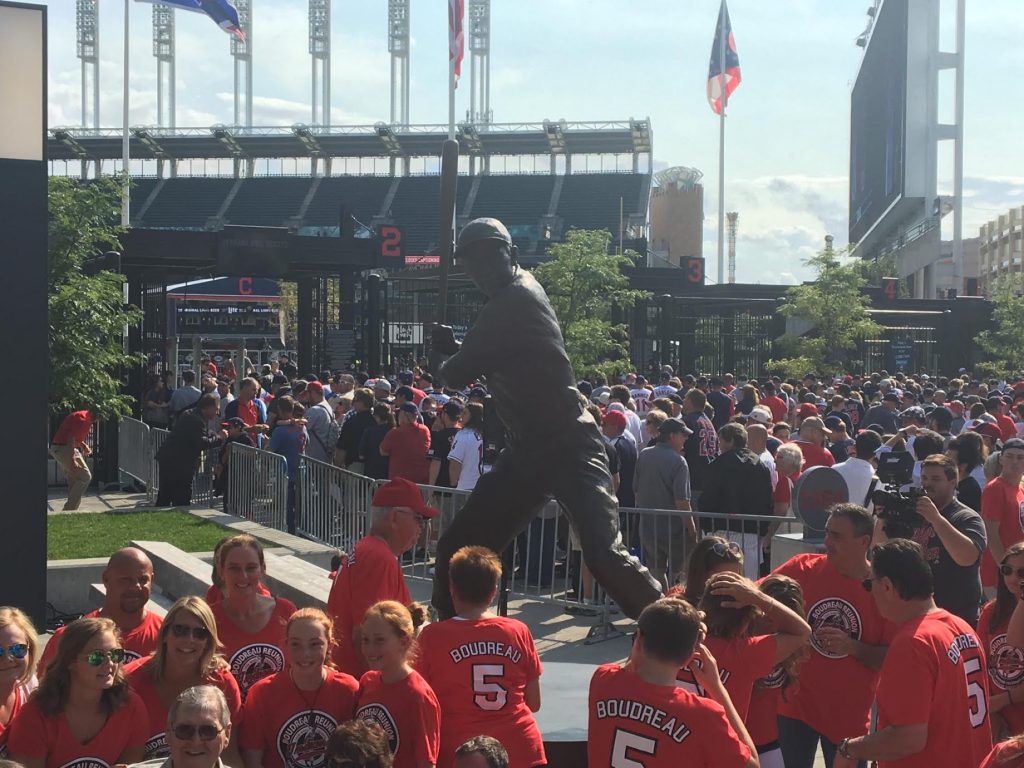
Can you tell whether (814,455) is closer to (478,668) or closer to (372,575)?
(372,575)

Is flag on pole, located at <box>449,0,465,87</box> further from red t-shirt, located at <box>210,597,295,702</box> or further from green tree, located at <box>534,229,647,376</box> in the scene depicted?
red t-shirt, located at <box>210,597,295,702</box>

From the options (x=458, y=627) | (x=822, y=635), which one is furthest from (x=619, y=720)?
(x=822, y=635)

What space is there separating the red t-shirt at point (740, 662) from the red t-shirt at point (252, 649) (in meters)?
1.83

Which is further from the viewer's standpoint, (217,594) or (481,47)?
(481,47)

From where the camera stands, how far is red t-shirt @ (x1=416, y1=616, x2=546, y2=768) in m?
4.71

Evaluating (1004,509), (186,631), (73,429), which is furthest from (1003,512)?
(73,429)

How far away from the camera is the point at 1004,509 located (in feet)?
27.5

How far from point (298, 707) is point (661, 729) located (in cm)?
144

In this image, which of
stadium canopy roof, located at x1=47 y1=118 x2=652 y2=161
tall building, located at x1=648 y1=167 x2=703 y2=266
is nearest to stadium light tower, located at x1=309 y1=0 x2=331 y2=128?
stadium canopy roof, located at x1=47 y1=118 x2=652 y2=161

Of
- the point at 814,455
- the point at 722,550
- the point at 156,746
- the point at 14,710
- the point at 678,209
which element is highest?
the point at 678,209

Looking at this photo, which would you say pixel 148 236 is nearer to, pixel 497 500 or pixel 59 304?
pixel 59 304

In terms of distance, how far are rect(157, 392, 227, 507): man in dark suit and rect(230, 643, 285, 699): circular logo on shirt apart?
9.86 m

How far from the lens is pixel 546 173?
262ft

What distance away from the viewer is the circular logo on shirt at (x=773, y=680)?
4.91 meters
